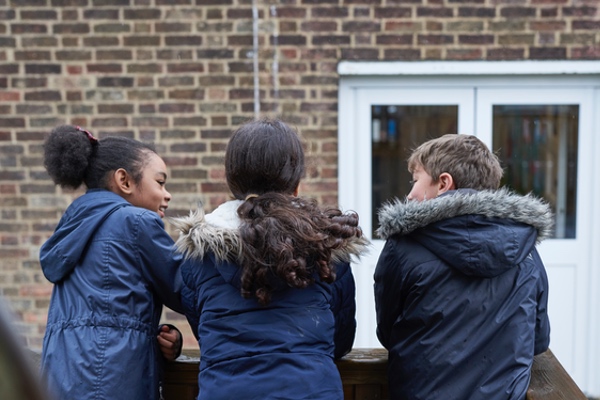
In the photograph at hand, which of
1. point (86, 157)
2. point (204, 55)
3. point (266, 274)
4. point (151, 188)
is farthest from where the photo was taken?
point (204, 55)

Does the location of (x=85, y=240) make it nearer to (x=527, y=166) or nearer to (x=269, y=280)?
(x=269, y=280)

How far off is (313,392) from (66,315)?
33.4 inches

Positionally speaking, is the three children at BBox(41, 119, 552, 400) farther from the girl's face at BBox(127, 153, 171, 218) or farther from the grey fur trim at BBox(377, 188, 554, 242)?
the girl's face at BBox(127, 153, 171, 218)

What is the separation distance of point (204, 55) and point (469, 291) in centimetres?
285

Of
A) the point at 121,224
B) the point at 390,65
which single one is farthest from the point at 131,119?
the point at 121,224

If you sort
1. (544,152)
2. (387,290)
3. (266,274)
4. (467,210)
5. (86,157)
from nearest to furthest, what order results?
(266,274) < (467,210) < (387,290) < (86,157) < (544,152)

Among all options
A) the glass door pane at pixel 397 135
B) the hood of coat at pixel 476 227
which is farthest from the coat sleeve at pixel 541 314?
the glass door pane at pixel 397 135

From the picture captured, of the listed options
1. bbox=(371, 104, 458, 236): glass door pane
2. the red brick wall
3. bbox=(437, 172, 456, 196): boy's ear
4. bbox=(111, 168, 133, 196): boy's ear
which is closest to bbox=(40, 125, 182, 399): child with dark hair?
bbox=(111, 168, 133, 196): boy's ear

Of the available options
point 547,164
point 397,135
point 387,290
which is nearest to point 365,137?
point 397,135

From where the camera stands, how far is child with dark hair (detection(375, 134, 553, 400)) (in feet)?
5.88

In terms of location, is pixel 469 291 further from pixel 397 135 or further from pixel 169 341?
pixel 397 135

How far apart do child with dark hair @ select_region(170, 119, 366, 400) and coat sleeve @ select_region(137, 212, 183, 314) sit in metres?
0.16

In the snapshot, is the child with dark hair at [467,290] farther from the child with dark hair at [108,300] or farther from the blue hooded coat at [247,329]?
the child with dark hair at [108,300]

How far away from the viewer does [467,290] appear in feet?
5.99
